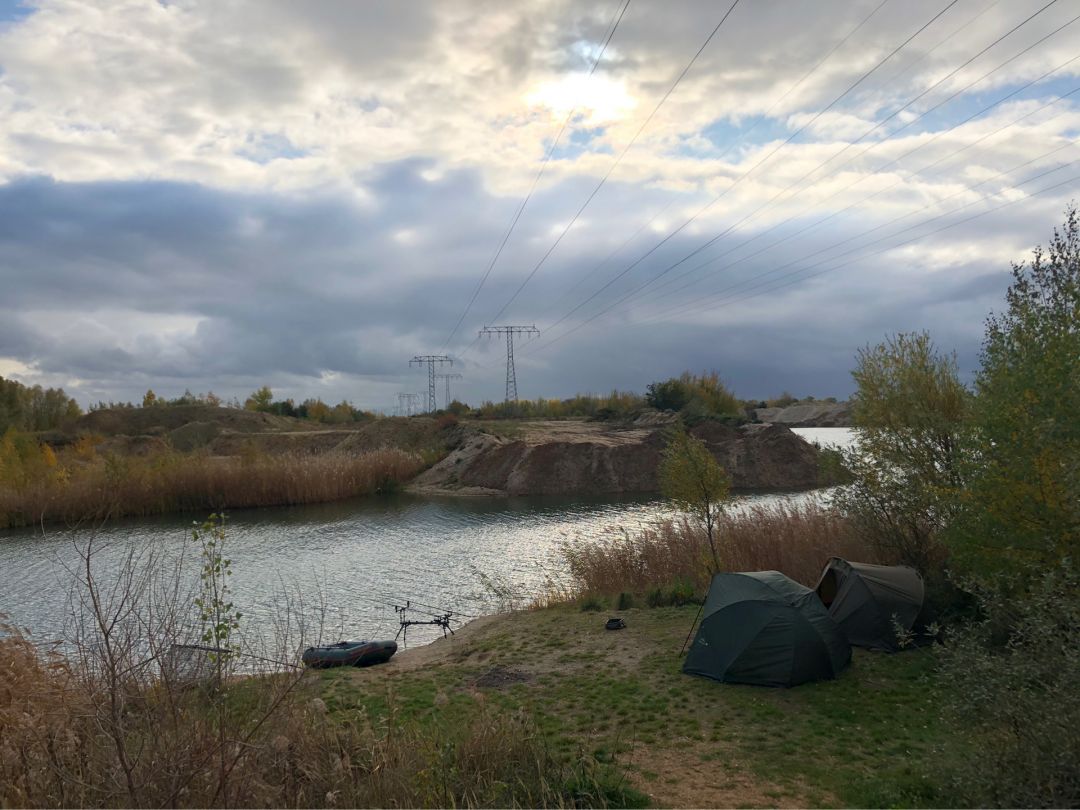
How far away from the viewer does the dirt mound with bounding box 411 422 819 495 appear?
63.9 meters

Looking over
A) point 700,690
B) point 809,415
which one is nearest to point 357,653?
point 700,690

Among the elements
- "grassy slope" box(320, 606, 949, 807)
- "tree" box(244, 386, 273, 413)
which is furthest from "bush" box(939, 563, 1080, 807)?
"tree" box(244, 386, 273, 413)

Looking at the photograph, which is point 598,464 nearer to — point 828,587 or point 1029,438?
point 828,587

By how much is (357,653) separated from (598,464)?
4796 centimetres

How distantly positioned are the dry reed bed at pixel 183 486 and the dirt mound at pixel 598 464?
8.89 m

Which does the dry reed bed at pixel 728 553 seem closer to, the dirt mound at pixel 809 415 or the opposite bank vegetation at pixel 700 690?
the opposite bank vegetation at pixel 700 690

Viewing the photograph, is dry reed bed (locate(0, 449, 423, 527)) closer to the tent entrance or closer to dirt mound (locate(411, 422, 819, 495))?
dirt mound (locate(411, 422, 819, 495))

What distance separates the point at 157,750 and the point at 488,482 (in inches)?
2302

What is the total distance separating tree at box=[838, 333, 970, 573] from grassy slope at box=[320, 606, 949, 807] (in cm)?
437

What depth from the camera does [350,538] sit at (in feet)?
130

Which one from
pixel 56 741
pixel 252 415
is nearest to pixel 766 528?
pixel 56 741

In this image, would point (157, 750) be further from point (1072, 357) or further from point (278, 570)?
point (278, 570)

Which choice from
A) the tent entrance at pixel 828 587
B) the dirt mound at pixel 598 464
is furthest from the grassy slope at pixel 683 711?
the dirt mound at pixel 598 464

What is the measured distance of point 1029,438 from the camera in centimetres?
1284
